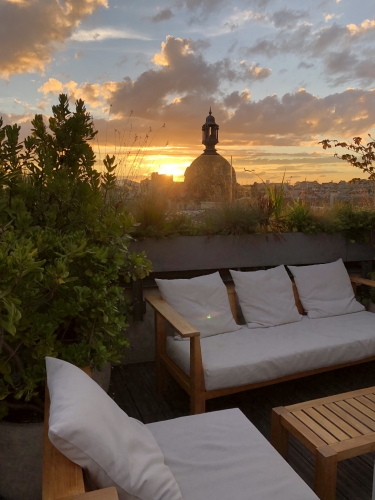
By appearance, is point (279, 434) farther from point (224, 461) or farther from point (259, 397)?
point (259, 397)

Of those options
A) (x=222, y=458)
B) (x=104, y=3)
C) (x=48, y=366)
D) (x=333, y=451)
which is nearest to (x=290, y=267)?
(x=333, y=451)

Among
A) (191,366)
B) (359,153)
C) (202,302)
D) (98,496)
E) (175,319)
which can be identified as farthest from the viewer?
(359,153)

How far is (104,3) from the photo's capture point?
4031mm

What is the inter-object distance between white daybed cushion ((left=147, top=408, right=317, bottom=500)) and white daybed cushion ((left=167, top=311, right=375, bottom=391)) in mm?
678

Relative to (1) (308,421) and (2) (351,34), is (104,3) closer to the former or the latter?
(2) (351,34)

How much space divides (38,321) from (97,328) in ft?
1.09

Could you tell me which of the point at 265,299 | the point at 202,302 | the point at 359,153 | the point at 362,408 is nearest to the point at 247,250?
the point at 265,299

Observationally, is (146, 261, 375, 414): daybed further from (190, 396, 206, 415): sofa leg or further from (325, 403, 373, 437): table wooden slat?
(325, 403, 373, 437): table wooden slat

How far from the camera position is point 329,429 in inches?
78.1

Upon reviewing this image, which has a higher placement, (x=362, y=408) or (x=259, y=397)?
(x=362, y=408)

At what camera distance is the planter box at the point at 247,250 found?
12.1 feet

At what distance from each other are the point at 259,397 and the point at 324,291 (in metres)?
1.24

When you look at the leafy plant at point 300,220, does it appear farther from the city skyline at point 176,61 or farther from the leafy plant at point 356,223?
the city skyline at point 176,61

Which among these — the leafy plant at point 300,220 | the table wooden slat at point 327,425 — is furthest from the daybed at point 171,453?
the leafy plant at point 300,220
